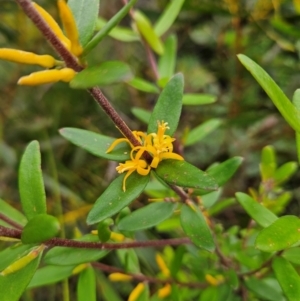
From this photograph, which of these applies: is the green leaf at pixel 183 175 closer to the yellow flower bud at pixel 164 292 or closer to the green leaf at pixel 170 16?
the yellow flower bud at pixel 164 292

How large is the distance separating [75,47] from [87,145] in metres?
0.12

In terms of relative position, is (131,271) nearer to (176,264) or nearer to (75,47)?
(176,264)

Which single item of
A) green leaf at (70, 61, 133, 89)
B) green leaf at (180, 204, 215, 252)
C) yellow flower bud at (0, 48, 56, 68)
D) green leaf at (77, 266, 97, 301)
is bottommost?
green leaf at (77, 266, 97, 301)

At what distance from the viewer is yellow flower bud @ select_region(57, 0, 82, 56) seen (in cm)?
29

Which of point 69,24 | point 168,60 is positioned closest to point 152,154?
point 69,24

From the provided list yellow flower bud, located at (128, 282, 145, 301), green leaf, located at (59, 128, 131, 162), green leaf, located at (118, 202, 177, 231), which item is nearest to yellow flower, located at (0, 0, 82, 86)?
green leaf, located at (59, 128, 131, 162)

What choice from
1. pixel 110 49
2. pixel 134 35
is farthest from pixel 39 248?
pixel 110 49

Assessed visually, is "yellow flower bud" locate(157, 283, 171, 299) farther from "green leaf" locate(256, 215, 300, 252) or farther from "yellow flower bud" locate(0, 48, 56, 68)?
"yellow flower bud" locate(0, 48, 56, 68)

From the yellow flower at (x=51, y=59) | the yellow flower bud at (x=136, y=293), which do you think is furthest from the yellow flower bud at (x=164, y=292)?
the yellow flower at (x=51, y=59)

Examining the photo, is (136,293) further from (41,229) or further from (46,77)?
(46,77)

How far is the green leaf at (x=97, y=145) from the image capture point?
406 mm

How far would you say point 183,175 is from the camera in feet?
1.23

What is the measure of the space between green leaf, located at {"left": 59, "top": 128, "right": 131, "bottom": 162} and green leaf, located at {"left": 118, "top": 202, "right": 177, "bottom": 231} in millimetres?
98

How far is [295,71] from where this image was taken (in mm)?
992
